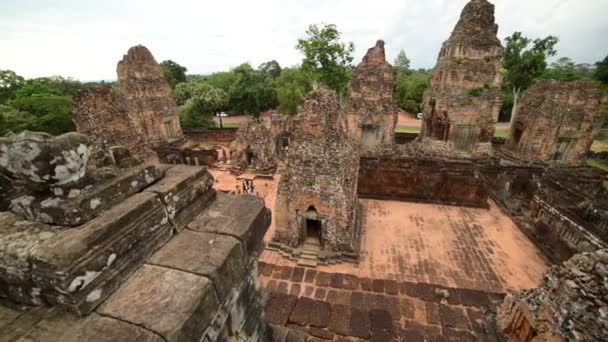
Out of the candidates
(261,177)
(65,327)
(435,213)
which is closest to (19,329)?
(65,327)

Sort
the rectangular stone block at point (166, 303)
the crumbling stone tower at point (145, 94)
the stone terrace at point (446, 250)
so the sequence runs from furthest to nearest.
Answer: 1. the crumbling stone tower at point (145, 94)
2. the stone terrace at point (446, 250)
3. the rectangular stone block at point (166, 303)

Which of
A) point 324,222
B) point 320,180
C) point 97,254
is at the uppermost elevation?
point 97,254

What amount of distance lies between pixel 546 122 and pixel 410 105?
2197cm

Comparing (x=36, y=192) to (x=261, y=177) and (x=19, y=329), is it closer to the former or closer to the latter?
(x=19, y=329)

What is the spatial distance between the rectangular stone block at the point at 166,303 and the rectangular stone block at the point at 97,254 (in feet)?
0.29

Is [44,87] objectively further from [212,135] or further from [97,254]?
[97,254]

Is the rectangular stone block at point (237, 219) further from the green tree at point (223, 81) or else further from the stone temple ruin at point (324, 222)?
the green tree at point (223, 81)

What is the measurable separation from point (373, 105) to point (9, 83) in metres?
41.8

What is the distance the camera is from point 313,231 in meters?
9.70

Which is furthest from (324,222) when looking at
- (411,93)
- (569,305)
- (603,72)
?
(603,72)

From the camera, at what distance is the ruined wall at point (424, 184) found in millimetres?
11758

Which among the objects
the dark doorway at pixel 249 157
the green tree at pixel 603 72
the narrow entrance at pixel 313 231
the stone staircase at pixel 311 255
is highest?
the green tree at pixel 603 72

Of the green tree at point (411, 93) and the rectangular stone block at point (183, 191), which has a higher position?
the green tree at point (411, 93)

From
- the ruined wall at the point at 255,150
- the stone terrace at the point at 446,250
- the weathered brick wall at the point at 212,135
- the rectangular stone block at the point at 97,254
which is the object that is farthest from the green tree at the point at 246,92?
the rectangular stone block at the point at 97,254
